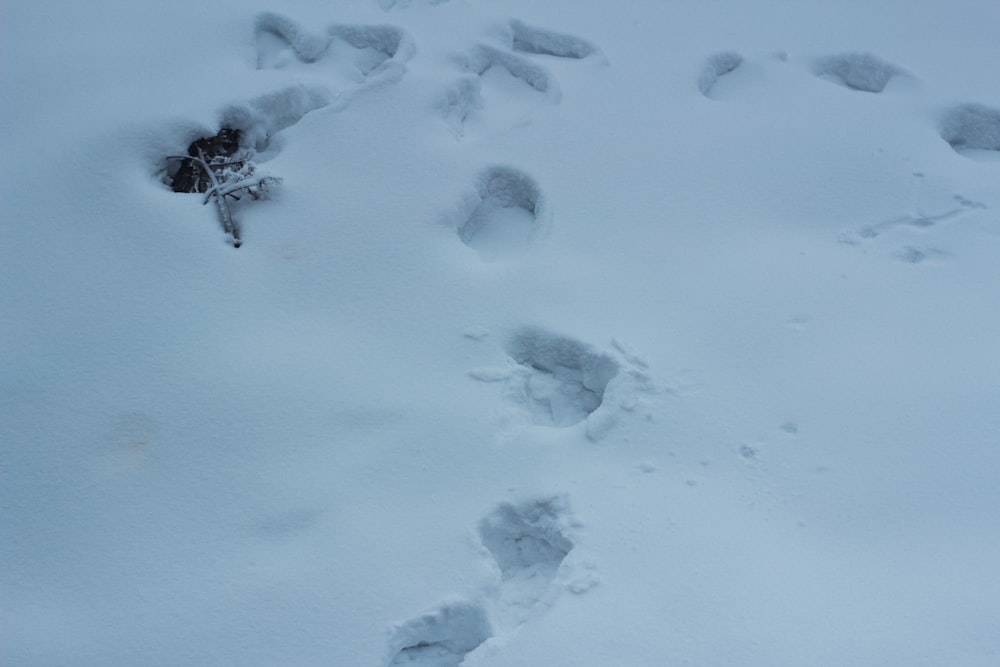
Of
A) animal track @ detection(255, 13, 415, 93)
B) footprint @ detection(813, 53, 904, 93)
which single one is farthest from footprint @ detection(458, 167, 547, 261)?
footprint @ detection(813, 53, 904, 93)

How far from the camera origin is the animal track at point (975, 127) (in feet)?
10.4

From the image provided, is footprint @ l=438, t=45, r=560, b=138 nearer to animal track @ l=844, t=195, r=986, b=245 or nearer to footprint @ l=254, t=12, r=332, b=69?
footprint @ l=254, t=12, r=332, b=69

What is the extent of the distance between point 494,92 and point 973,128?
1.86 m

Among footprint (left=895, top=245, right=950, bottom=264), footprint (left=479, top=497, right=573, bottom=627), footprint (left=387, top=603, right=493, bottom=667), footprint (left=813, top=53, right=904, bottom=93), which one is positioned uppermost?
footprint (left=813, top=53, right=904, bottom=93)

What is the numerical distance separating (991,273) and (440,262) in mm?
1738

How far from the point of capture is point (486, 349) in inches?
87.2

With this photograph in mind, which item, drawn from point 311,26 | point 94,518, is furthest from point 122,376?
→ point 311,26

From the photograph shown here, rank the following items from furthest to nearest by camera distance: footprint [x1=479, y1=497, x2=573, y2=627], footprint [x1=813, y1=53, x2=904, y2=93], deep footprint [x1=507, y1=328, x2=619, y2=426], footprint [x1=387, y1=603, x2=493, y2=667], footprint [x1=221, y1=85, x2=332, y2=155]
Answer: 1. footprint [x1=813, y1=53, x2=904, y2=93]
2. footprint [x1=221, y1=85, x2=332, y2=155]
3. deep footprint [x1=507, y1=328, x2=619, y2=426]
4. footprint [x1=479, y1=497, x2=573, y2=627]
5. footprint [x1=387, y1=603, x2=493, y2=667]

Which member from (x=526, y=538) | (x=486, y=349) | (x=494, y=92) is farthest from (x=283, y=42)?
(x=526, y=538)

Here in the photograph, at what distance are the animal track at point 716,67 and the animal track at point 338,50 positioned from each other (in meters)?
1.13

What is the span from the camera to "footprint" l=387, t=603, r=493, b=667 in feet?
5.56

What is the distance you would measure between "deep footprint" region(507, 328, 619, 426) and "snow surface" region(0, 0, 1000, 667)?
1 centimetres

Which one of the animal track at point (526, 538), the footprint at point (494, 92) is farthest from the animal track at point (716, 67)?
the animal track at point (526, 538)

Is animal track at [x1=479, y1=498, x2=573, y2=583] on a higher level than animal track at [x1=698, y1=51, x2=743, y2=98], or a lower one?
lower
